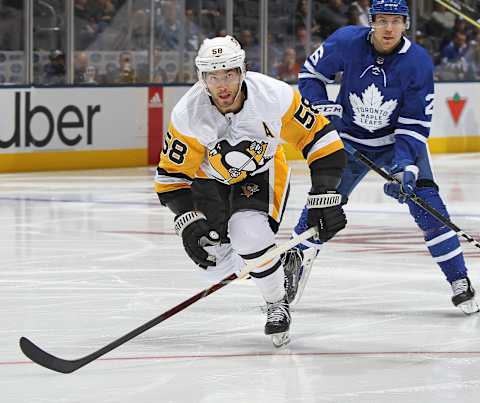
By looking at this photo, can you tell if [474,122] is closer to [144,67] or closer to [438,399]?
[144,67]

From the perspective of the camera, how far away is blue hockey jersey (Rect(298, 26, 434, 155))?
20.0 ft

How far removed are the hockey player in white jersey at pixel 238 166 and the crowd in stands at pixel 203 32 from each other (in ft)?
27.1

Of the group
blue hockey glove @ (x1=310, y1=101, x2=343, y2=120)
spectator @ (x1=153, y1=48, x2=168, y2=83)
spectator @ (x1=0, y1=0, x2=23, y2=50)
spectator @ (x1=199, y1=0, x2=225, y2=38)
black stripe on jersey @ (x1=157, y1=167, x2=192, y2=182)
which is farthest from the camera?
spectator @ (x1=199, y1=0, x2=225, y2=38)

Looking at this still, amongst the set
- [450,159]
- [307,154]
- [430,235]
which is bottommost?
[450,159]

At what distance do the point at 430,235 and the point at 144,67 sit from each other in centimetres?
867

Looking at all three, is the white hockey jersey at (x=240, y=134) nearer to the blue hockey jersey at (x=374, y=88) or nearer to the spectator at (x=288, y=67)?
the blue hockey jersey at (x=374, y=88)

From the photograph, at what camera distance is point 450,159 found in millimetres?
15750

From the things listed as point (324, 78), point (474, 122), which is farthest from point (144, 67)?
point (324, 78)

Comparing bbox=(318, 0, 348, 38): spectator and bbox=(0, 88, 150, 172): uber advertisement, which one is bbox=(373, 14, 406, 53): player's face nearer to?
bbox=(0, 88, 150, 172): uber advertisement

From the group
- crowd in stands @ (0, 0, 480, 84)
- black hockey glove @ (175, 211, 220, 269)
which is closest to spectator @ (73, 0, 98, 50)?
crowd in stands @ (0, 0, 480, 84)

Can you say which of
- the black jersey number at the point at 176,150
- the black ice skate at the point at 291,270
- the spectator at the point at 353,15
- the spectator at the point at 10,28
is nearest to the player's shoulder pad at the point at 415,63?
the black ice skate at the point at 291,270

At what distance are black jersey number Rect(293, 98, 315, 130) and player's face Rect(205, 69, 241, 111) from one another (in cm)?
27

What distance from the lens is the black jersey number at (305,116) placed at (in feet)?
16.9

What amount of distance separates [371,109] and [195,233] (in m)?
1.40
